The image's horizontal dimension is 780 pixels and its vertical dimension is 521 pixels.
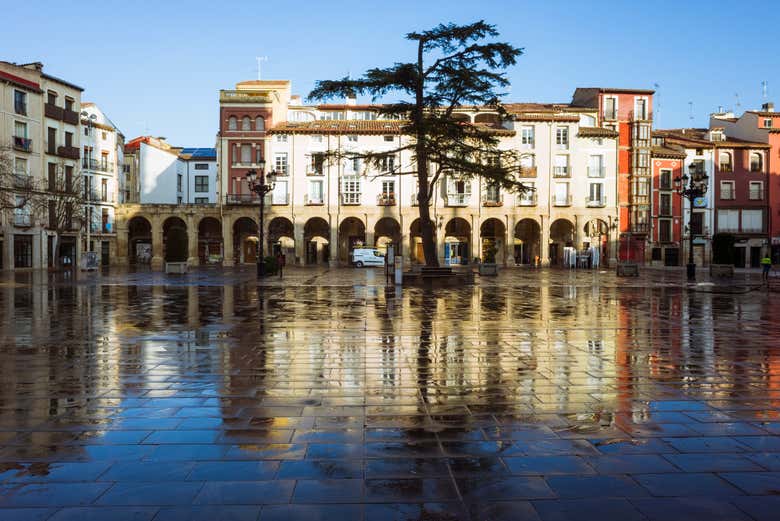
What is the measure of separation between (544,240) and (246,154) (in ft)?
88.5

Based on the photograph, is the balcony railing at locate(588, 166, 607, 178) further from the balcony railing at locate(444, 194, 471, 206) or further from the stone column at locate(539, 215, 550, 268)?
the balcony railing at locate(444, 194, 471, 206)

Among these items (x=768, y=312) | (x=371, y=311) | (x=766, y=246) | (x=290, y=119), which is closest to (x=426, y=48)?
(x=371, y=311)

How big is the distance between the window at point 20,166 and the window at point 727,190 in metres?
59.1

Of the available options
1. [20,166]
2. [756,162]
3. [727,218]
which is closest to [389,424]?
[20,166]

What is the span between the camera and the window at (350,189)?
171ft

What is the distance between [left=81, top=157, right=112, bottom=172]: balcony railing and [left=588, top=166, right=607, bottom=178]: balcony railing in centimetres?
4444

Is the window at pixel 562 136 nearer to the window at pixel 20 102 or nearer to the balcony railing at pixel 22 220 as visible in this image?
the window at pixel 20 102

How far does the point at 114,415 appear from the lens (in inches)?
186

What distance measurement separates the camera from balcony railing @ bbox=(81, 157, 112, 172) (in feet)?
176

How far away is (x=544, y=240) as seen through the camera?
172ft

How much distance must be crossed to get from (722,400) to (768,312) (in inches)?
387

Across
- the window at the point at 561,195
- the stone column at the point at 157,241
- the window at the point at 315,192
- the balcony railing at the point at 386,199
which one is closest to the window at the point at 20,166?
the stone column at the point at 157,241

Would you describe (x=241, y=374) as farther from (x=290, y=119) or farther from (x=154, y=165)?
(x=154, y=165)

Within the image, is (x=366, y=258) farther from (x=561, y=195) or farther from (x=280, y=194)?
(x=561, y=195)
